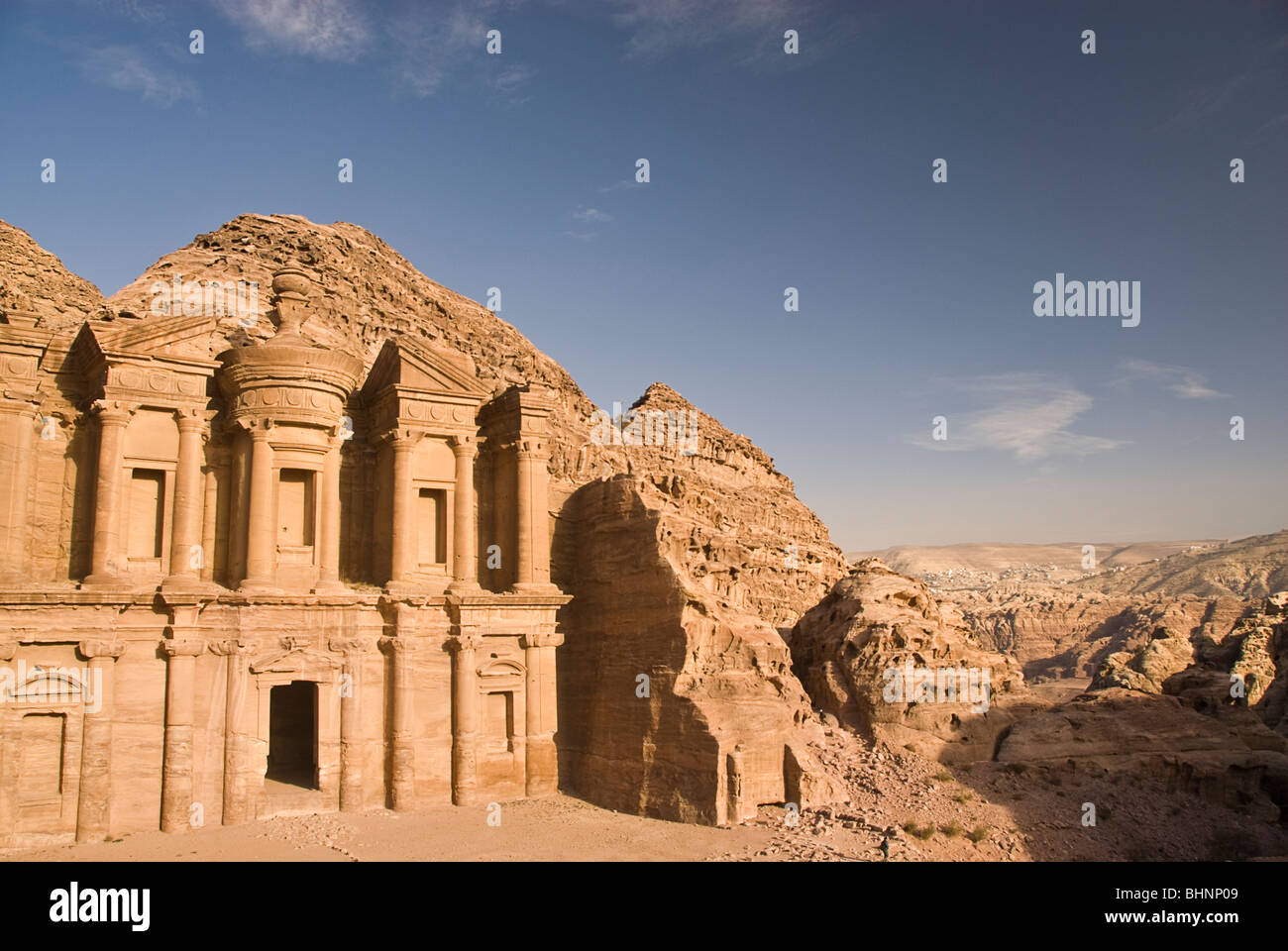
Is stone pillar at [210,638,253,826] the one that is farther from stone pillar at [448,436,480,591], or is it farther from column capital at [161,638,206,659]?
stone pillar at [448,436,480,591]

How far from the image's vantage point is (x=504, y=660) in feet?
85.1

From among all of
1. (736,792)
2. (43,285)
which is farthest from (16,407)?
Result: (736,792)

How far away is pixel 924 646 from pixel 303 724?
18.2m

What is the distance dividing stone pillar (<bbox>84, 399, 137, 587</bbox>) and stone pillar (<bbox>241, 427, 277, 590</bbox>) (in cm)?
279

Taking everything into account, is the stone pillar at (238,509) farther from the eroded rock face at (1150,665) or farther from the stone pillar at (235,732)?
the eroded rock face at (1150,665)

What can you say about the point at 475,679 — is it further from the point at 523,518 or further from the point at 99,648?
the point at 99,648

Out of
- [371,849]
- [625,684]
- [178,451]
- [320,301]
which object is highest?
[320,301]

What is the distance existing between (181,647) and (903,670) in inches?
710

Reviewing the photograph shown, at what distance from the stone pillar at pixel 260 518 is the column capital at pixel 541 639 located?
22.1 ft

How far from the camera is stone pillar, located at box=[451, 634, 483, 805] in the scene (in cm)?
2466

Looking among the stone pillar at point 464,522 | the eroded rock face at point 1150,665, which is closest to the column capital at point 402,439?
the stone pillar at point 464,522

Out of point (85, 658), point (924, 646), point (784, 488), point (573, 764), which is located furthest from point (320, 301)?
point (784, 488)

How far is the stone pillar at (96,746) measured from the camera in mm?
20547

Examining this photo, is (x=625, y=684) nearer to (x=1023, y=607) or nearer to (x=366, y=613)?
(x=366, y=613)
